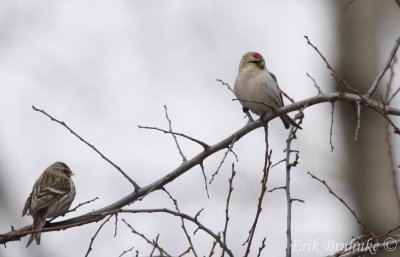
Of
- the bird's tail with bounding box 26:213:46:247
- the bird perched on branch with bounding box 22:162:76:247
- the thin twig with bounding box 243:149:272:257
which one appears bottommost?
the thin twig with bounding box 243:149:272:257

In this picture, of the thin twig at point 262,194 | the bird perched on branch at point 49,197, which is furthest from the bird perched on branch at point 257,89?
the thin twig at point 262,194

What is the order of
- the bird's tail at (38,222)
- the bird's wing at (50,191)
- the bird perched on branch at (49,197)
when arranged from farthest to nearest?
the bird's wing at (50,191)
the bird perched on branch at (49,197)
the bird's tail at (38,222)

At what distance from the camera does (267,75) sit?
24.5 feet

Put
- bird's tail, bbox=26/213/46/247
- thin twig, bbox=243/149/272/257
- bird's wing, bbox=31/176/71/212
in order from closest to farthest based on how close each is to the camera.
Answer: thin twig, bbox=243/149/272/257
bird's tail, bbox=26/213/46/247
bird's wing, bbox=31/176/71/212

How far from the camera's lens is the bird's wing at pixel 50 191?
7176 mm

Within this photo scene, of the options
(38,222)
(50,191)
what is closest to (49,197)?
(50,191)

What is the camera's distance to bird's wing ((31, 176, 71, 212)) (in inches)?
283

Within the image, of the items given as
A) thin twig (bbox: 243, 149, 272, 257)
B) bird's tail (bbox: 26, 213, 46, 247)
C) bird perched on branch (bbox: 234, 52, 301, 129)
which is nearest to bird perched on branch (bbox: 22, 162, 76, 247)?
bird's tail (bbox: 26, 213, 46, 247)

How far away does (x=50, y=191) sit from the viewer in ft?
25.1

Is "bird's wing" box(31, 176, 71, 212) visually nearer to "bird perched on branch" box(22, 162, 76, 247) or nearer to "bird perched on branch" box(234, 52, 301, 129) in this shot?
"bird perched on branch" box(22, 162, 76, 247)

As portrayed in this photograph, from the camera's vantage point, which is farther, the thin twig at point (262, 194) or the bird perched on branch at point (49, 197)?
the bird perched on branch at point (49, 197)

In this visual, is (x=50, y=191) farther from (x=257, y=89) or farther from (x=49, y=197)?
(x=257, y=89)

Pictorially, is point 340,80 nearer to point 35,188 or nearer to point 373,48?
point 35,188

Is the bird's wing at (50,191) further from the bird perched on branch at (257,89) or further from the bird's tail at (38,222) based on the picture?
the bird perched on branch at (257,89)
